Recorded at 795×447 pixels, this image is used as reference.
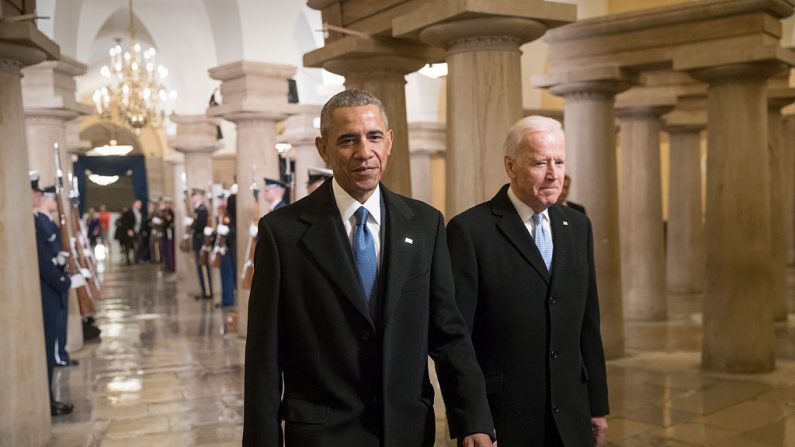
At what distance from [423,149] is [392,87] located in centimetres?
912

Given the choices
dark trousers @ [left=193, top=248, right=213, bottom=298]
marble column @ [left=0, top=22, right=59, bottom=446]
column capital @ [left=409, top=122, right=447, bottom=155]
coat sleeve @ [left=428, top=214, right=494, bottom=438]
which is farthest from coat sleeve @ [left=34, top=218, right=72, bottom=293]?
column capital @ [left=409, top=122, right=447, bottom=155]

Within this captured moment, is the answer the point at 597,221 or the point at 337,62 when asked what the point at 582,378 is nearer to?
the point at 337,62

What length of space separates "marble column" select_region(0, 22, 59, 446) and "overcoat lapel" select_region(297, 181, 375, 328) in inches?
143

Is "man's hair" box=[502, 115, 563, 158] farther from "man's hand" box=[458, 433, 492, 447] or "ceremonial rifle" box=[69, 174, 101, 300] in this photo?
"ceremonial rifle" box=[69, 174, 101, 300]

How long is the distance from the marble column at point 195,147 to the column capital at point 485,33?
Result: 9549 mm

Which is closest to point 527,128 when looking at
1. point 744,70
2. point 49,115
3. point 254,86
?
point 744,70

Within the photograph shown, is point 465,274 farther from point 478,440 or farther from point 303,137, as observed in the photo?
point 303,137

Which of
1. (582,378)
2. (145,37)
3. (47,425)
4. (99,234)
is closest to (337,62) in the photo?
(47,425)

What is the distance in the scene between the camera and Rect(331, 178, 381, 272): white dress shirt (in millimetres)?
2564

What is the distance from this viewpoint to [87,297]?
846 cm

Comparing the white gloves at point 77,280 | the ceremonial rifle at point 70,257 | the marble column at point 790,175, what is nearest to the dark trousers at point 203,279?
the ceremonial rifle at point 70,257

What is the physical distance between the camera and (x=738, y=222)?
25.3 ft

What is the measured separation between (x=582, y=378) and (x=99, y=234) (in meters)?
26.7

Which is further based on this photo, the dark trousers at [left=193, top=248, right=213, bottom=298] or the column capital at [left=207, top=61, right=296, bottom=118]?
the dark trousers at [left=193, top=248, right=213, bottom=298]
